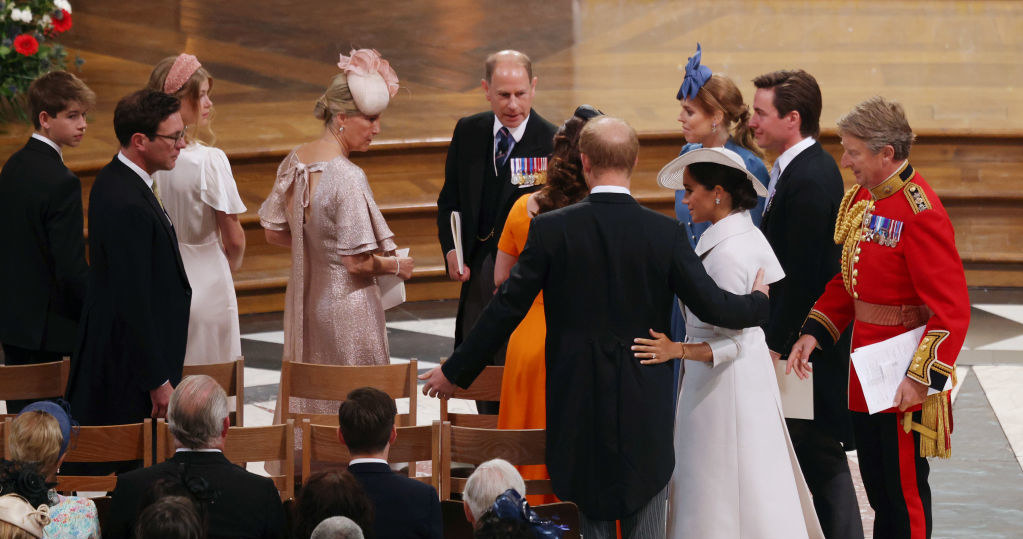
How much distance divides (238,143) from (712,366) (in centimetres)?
463

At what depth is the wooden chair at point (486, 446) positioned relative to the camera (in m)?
3.21

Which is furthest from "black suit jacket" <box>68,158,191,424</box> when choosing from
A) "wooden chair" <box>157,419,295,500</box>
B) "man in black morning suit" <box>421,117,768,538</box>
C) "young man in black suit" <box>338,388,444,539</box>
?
"man in black morning suit" <box>421,117,768,538</box>

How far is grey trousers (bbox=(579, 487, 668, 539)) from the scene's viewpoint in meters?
3.07

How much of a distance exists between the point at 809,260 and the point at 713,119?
71cm

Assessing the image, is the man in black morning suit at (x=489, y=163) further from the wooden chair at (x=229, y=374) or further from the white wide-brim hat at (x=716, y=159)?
the white wide-brim hat at (x=716, y=159)

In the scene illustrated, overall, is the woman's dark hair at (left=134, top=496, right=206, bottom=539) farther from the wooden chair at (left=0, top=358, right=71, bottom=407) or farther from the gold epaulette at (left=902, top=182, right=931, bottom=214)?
the gold epaulette at (left=902, top=182, right=931, bottom=214)

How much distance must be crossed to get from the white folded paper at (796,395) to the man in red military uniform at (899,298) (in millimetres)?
185

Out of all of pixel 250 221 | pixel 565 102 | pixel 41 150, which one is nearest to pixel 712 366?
pixel 41 150

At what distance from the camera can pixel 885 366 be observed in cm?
331

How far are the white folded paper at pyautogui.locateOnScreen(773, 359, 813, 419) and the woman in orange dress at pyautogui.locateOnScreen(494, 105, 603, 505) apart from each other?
0.72 m

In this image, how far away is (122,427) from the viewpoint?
325cm

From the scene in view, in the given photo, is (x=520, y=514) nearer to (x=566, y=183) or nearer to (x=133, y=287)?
(x=566, y=183)

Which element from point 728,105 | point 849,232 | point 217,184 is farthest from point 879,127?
point 217,184

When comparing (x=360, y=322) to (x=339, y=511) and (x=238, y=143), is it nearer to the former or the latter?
(x=339, y=511)
